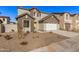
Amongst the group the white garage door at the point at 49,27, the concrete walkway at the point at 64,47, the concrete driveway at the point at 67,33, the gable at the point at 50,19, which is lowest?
the concrete walkway at the point at 64,47

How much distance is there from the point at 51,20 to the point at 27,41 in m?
0.50

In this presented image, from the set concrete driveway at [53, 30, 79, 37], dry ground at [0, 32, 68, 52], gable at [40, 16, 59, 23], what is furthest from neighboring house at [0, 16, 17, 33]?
concrete driveway at [53, 30, 79, 37]

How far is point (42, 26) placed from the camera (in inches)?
102

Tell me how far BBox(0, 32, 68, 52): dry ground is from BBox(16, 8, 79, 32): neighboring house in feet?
0.36

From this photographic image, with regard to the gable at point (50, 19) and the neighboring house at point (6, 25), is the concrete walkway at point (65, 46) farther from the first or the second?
the neighboring house at point (6, 25)

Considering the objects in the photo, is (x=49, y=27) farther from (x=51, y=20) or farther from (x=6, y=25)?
(x=6, y=25)

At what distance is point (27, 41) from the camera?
2529 mm

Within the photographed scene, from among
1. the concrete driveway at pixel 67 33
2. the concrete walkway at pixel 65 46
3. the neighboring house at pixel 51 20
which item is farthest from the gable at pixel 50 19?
the concrete walkway at pixel 65 46

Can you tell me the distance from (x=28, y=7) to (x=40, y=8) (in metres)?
0.18

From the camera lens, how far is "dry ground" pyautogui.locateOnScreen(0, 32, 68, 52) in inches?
98.7

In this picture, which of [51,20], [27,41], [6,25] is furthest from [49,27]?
[6,25]

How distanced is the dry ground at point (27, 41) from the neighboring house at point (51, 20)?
11 cm

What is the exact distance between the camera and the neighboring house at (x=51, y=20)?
255cm
